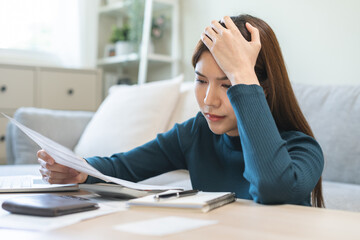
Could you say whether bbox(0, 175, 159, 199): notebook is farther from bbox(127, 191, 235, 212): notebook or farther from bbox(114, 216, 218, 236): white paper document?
bbox(114, 216, 218, 236): white paper document

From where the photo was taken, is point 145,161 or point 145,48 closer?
point 145,161

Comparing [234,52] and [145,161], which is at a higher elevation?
[234,52]

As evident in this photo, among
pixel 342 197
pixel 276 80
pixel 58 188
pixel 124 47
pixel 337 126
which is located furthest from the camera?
pixel 124 47

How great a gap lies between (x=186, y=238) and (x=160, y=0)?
9.92 feet

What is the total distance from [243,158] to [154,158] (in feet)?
0.82

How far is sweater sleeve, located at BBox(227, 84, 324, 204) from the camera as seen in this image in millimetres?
775

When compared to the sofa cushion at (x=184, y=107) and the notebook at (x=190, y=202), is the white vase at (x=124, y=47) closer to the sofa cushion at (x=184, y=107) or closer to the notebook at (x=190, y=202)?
the sofa cushion at (x=184, y=107)

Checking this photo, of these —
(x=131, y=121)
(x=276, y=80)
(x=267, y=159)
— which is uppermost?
(x=276, y=80)

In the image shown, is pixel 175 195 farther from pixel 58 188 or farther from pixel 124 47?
pixel 124 47

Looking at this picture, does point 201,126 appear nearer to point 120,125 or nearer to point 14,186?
point 14,186

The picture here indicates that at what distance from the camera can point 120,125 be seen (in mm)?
2102

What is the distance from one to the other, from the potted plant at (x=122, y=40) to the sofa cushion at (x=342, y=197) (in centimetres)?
232

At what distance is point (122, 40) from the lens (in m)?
3.59

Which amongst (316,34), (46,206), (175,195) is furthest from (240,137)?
(316,34)
